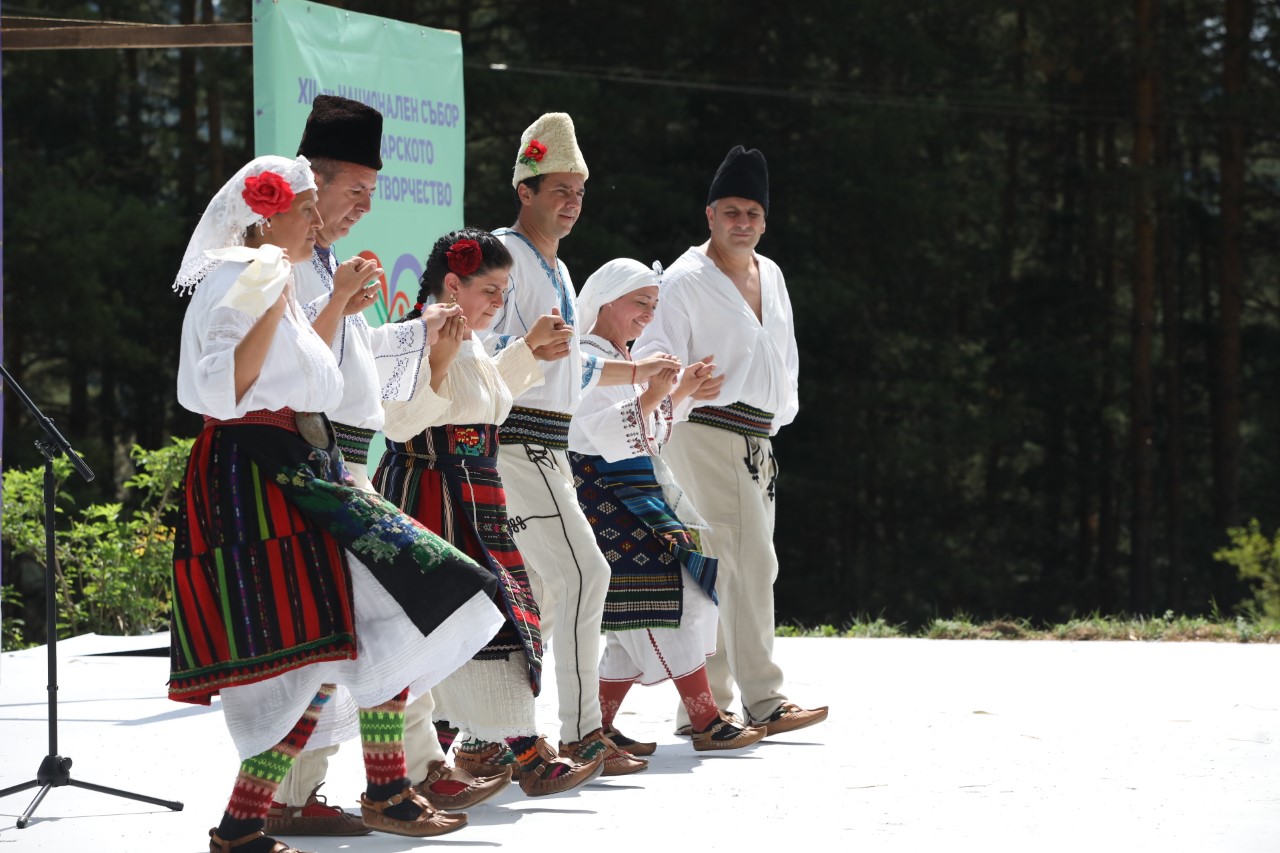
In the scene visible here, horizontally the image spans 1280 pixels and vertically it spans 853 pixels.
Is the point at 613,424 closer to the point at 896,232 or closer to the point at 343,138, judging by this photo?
the point at 343,138

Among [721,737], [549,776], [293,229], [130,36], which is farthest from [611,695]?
[130,36]

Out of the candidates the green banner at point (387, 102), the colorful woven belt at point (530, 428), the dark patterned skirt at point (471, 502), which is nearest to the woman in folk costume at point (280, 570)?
the dark patterned skirt at point (471, 502)

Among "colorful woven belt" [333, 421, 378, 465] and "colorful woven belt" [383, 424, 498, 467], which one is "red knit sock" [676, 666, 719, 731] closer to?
"colorful woven belt" [383, 424, 498, 467]

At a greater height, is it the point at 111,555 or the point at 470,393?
the point at 470,393

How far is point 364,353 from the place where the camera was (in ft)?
13.6

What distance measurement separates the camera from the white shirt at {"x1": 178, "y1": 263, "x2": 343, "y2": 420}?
3.60 m

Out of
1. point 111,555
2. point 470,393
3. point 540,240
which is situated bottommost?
point 111,555

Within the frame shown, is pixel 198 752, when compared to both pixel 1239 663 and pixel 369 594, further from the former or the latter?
pixel 1239 663

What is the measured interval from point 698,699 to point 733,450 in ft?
2.92

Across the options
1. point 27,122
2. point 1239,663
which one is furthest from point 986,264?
point 1239,663

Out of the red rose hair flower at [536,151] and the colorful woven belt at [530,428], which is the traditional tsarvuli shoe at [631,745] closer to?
the colorful woven belt at [530,428]

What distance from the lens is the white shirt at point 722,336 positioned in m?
6.02

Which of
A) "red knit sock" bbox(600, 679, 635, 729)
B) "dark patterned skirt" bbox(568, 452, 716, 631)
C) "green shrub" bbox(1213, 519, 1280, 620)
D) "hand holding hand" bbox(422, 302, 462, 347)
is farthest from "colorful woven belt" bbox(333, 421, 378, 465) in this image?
"green shrub" bbox(1213, 519, 1280, 620)

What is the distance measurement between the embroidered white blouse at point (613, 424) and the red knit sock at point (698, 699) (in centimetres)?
72
